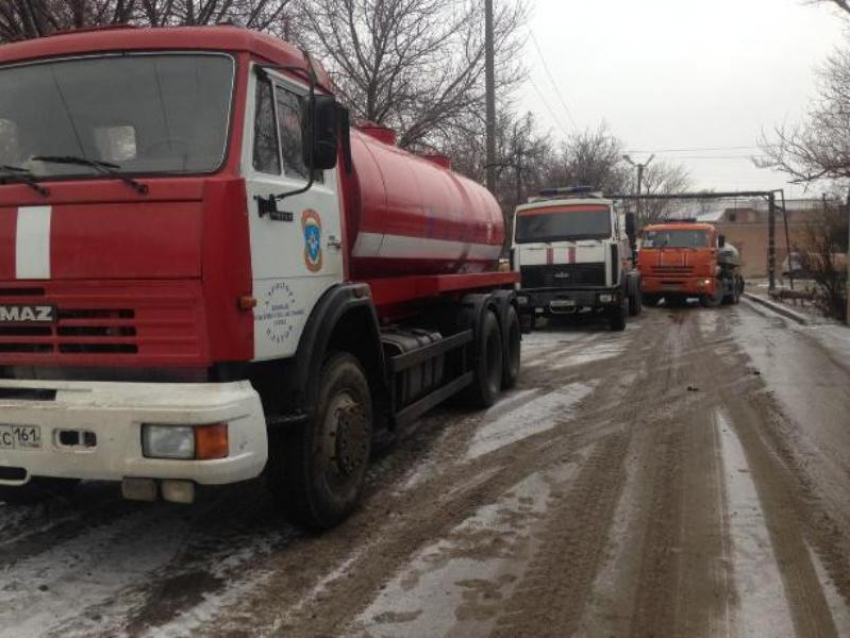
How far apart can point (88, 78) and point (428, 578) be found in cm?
315

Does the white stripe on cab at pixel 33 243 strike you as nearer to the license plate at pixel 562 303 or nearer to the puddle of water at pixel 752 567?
the puddle of water at pixel 752 567

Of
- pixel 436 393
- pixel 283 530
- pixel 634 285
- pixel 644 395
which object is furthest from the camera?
pixel 634 285

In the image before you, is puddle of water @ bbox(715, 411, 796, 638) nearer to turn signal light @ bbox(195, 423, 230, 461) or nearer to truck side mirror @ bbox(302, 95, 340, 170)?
turn signal light @ bbox(195, 423, 230, 461)

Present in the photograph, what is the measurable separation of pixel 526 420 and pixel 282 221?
14.0 feet

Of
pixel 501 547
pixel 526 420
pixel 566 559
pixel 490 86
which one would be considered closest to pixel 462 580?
pixel 501 547

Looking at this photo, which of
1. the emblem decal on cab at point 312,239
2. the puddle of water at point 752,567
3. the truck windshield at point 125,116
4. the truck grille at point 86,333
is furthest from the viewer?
the emblem decal on cab at point 312,239

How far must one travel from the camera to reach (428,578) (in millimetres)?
4121

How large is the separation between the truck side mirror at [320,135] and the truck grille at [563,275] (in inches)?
532

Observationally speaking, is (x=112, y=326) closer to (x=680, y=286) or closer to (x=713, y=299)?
(x=680, y=286)

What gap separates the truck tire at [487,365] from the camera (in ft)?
27.5

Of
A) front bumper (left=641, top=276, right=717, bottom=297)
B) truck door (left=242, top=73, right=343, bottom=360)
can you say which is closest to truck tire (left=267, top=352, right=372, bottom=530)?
truck door (left=242, top=73, right=343, bottom=360)

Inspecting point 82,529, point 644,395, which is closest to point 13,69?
point 82,529

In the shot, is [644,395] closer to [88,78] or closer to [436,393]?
[436,393]

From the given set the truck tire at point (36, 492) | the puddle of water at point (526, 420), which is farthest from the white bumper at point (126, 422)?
the puddle of water at point (526, 420)
